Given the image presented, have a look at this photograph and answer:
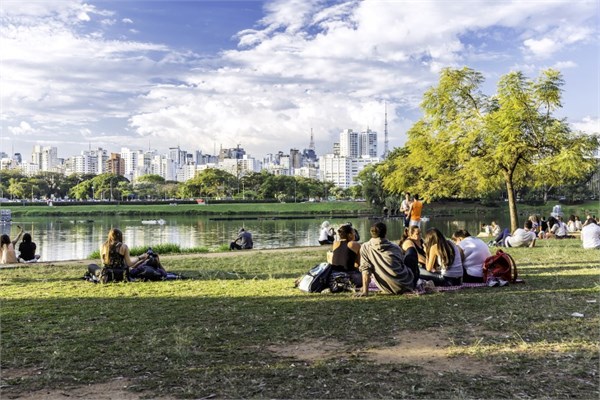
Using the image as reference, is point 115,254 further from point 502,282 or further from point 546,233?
point 546,233

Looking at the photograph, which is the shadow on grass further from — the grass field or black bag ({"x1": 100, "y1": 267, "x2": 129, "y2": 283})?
black bag ({"x1": 100, "y1": 267, "x2": 129, "y2": 283})

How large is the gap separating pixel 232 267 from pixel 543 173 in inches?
554

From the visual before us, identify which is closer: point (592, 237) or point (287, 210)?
point (592, 237)

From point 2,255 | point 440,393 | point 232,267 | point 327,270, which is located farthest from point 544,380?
point 2,255

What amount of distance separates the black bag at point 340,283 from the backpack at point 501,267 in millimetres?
2330

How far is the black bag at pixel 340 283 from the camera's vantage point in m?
8.41

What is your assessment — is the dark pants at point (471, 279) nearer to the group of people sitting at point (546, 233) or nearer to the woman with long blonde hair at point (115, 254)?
the woman with long blonde hair at point (115, 254)

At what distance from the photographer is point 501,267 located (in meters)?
8.87

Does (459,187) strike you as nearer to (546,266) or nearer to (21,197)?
(546,266)

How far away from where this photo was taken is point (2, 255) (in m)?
13.9

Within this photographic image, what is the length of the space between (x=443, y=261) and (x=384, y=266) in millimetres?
1225

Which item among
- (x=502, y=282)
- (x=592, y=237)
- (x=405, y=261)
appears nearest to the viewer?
(x=405, y=261)

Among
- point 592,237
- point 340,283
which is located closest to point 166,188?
point 592,237

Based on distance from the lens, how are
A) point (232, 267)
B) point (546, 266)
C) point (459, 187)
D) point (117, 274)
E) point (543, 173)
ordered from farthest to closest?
point (459, 187), point (543, 173), point (232, 267), point (546, 266), point (117, 274)
